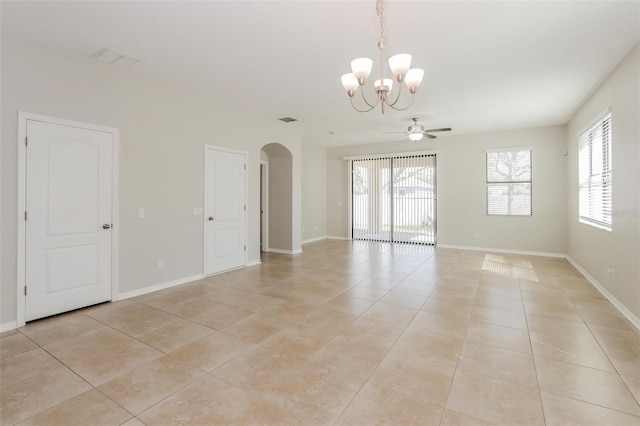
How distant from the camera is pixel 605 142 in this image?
4.30 meters

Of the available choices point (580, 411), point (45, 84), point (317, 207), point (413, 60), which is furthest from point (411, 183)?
point (45, 84)

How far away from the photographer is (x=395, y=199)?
8.93 metres

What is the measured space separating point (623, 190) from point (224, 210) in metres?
5.54

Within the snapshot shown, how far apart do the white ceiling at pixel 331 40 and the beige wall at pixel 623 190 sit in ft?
0.76

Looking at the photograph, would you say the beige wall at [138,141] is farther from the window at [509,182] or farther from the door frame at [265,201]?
the window at [509,182]

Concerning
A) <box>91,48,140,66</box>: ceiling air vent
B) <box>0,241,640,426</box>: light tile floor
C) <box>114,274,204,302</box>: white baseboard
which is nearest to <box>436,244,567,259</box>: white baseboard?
<box>0,241,640,426</box>: light tile floor

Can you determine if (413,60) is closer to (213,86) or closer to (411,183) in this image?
(213,86)

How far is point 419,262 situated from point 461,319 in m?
3.00

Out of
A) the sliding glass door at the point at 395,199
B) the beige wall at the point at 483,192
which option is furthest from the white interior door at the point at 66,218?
the beige wall at the point at 483,192

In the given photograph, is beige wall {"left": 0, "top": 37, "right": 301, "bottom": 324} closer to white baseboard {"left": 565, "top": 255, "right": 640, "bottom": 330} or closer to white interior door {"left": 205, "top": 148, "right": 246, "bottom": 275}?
white interior door {"left": 205, "top": 148, "right": 246, "bottom": 275}

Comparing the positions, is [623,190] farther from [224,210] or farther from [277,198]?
[277,198]

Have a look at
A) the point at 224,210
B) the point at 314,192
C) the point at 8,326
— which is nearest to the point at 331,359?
the point at 8,326

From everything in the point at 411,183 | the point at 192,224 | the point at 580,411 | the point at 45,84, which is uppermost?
the point at 45,84

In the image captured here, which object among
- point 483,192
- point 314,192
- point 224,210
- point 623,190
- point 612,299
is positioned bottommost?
point 612,299
